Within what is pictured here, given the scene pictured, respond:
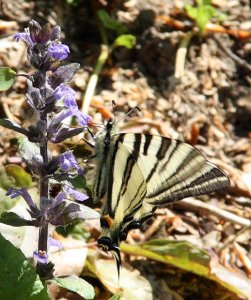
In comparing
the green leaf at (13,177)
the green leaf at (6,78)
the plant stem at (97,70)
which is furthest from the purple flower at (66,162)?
the plant stem at (97,70)

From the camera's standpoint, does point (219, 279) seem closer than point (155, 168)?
No

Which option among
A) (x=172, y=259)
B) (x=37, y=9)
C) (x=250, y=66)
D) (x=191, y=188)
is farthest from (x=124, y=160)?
(x=250, y=66)

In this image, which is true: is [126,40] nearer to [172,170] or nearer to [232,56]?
[232,56]

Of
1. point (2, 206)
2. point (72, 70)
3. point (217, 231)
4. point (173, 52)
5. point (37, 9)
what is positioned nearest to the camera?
point (72, 70)

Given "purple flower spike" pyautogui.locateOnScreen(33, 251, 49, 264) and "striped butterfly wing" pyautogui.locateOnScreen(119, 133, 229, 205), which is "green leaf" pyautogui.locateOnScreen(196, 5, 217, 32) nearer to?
"striped butterfly wing" pyautogui.locateOnScreen(119, 133, 229, 205)

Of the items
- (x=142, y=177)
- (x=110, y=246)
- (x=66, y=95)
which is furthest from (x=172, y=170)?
(x=66, y=95)

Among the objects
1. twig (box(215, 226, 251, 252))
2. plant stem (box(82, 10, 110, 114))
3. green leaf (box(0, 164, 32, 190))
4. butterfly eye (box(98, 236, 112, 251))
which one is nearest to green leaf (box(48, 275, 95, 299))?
butterfly eye (box(98, 236, 112, 251))

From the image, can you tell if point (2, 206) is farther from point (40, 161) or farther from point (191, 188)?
point (191, 188)
